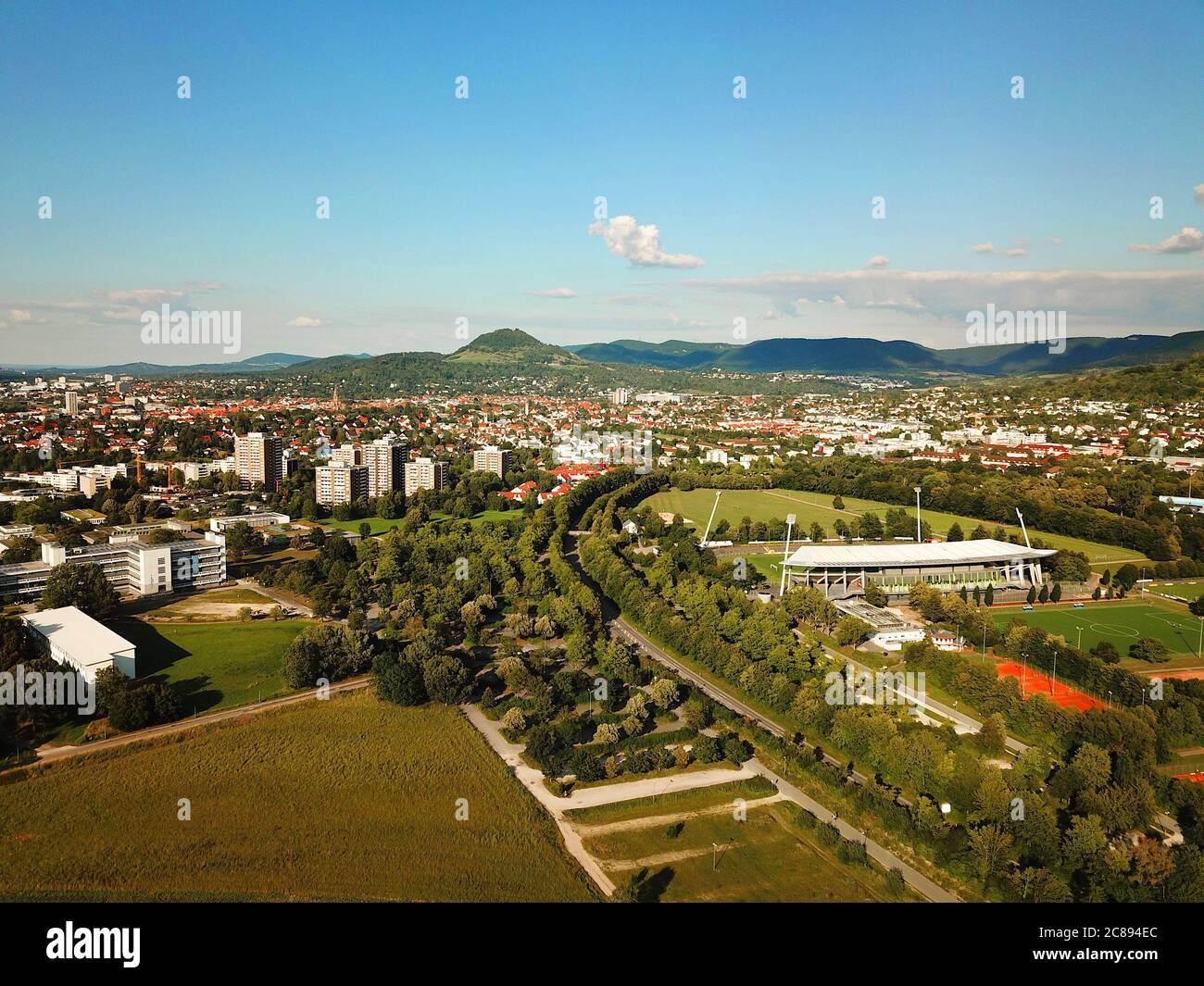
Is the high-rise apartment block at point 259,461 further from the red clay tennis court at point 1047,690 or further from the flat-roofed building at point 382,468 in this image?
the red clay tennis court at point 1047,690

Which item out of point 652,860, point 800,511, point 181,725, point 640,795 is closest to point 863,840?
point 652,860

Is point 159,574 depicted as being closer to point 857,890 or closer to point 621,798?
point 621,798

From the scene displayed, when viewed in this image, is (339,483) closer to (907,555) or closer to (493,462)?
(493,462)

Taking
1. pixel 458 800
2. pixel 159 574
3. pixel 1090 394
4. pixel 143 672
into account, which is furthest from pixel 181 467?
pixel 1090 394

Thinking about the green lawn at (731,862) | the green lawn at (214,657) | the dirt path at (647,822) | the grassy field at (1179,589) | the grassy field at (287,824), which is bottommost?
the green lawn at (731,862)

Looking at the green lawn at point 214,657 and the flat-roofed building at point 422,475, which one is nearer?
the green lawn at point 214,657

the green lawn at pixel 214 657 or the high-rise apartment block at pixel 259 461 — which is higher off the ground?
the high-rise apartment block at pixel 259 461

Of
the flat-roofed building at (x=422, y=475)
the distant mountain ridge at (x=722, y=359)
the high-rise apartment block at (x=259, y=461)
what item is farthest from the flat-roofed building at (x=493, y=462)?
the distant mountain ridge at (x=722, y=359)
